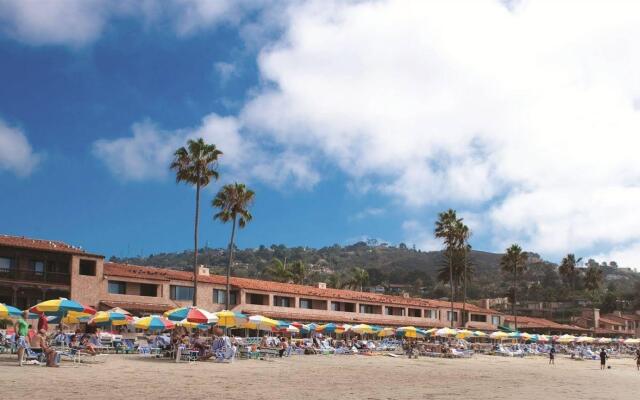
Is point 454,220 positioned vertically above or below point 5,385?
above

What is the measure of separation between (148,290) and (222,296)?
7.51 m

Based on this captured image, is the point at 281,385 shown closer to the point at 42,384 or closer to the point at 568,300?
the point at 42,384

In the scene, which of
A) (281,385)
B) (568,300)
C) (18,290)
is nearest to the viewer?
(281,385)

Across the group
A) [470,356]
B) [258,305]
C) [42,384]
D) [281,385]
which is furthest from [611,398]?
Result: [258,305]

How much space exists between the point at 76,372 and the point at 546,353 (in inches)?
1961

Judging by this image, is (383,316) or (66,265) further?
(383,316)

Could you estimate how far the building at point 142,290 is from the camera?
4200 centimetres

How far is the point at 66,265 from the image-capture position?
144 feet

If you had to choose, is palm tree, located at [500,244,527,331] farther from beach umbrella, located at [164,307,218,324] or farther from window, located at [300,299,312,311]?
beach umbrella, located at [164,307,218,324]

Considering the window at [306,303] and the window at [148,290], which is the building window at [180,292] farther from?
the window at [306,303]

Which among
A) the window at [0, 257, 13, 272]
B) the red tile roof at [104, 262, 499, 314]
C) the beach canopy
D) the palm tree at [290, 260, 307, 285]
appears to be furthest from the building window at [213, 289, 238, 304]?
the palm tree at [290, 260, 307, 285]

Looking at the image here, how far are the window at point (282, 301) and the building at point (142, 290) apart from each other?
9cm

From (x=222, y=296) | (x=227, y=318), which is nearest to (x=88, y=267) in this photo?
(x=222, y=296)

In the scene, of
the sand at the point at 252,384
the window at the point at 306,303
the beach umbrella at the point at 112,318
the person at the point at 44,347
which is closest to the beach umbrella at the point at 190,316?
the sand at the point at 252,384
